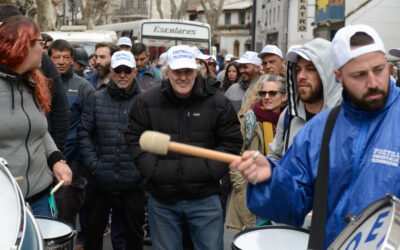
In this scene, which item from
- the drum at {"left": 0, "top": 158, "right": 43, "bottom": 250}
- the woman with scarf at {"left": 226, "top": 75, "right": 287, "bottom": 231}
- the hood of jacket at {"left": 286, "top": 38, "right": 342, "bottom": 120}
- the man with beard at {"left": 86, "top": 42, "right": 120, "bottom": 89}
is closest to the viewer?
the drum at {"left": 0, "top": 158, "right": 43, "bottom": 250}

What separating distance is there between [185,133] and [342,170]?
1.94m

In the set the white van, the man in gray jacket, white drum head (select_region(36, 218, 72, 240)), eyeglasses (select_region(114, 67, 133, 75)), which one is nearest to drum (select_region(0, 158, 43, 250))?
white drum head (select_region(36, 218, 72, 240))

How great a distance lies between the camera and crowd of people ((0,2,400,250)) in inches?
103

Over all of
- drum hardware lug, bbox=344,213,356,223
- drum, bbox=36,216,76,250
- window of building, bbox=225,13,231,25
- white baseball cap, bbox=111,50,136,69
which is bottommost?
drum, bbox=36,216,76,250

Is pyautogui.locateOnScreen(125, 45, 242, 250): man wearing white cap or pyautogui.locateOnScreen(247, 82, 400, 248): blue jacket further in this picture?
pyautogui.locateOnScreen(125, 45, 242, 250): man wearing white cap

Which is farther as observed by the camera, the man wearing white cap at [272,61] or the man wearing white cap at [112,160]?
the man wearing white cap at [272,61]

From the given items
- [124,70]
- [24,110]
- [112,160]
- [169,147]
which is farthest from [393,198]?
[124,70]

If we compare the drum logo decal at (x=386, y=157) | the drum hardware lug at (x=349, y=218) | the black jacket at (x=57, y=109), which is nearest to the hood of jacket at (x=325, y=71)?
the drum logo decal at (x=386, y=157)

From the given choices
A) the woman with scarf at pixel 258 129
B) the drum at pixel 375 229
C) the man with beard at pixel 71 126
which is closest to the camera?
the drum at pixel 375 229

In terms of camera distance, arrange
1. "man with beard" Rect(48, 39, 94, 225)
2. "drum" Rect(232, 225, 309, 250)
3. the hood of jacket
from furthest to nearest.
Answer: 1. "man with beard" Rect(48, 39, 94, 225)
2. the hood of jacket
3. "drum" Rect(232, 225, 309, 250)

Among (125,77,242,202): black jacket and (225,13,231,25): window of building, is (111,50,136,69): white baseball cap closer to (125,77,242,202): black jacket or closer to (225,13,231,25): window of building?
(125,77,242,202): black jacket

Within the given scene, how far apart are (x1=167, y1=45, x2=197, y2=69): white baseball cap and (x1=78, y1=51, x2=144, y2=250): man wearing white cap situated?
113cm

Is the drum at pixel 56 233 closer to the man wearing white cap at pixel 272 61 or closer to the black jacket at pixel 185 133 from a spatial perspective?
the black jacket at pixel 185 133

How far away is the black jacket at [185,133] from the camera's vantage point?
14.3ft
